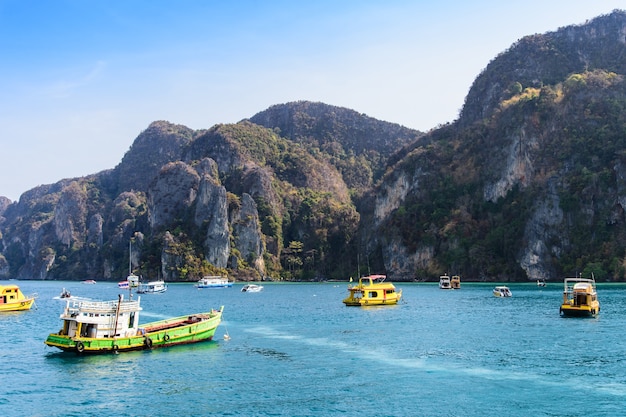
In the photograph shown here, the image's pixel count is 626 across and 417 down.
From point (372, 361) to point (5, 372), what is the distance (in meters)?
25.3

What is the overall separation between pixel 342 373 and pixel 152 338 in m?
17.2

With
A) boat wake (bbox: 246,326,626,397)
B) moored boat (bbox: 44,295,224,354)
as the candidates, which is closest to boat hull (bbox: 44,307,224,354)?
moored boat (bbox: 44,295,224,354)

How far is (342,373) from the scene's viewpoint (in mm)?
41594

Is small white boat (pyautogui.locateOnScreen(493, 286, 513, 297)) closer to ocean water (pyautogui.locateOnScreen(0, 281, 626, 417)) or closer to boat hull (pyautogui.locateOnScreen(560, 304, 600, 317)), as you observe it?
boat hull (pyautogui.locateOnScreen(560, 304, 600, 317))

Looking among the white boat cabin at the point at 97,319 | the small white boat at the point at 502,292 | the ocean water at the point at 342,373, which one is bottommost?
the ocean water at the point at 342,373

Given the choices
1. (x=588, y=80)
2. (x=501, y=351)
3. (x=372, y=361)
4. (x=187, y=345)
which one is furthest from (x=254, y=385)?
(x=588, y=80)

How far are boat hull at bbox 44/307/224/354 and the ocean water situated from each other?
2.91ft

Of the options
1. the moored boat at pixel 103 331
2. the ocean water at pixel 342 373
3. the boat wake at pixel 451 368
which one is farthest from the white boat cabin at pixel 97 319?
the boat wake at pixel 451 368

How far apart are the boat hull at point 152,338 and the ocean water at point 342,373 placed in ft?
2.91

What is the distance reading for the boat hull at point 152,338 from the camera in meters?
48.0

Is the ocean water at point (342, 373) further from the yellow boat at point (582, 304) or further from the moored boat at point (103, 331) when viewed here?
the yellow boat at point (582, 304)

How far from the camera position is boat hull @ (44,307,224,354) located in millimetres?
47969

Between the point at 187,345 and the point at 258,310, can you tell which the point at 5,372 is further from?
the point at 258,310

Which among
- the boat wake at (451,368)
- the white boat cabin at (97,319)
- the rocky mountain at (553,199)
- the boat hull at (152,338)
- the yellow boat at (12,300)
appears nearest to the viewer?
the boat wake at (451,368)
